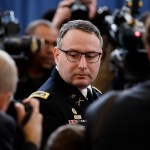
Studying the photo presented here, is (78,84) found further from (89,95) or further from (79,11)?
(79,11)

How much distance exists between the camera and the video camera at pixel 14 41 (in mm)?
3586

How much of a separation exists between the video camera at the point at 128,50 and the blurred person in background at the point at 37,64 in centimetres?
39

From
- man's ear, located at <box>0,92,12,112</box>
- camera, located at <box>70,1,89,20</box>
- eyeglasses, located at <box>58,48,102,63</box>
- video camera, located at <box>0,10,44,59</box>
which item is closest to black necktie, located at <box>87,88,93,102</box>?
eyeglasses, located at <box>58,48,102,63</box>

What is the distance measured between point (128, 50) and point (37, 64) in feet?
2.17

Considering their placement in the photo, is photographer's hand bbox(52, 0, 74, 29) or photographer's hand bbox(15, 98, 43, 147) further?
photographer's hand bbox(52, 0, 74, 29)

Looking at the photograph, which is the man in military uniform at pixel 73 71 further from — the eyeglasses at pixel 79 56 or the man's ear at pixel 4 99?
the man's ear at pixel 4 99

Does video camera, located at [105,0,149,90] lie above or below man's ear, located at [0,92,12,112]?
below

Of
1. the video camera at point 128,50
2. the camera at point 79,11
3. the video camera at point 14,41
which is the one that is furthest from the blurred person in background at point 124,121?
the camera at point 79,11

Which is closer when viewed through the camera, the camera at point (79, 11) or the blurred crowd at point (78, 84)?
the blurred crowd at point (78, 84)

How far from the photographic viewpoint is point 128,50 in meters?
3.71

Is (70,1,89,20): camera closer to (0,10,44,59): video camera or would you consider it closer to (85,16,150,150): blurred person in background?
(0,10,44,59): video camera

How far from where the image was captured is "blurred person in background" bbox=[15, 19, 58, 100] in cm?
384

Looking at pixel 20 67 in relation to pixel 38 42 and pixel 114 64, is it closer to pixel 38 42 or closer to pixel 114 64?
pixel 38 42

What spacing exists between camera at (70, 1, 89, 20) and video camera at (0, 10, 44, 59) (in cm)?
76
